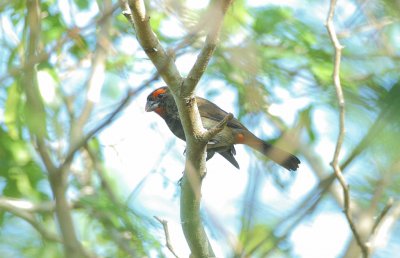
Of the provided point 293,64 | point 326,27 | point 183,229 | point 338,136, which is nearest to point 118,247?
point 183,229

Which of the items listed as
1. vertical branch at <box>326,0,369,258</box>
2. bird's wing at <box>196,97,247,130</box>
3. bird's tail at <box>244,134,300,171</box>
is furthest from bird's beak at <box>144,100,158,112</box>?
vertical branch at <box>326,0,369,258</box>

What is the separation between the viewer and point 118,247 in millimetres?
2584

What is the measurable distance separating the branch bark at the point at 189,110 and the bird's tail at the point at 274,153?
28 cm

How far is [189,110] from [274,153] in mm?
731

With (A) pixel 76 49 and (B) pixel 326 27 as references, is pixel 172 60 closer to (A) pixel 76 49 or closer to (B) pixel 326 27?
(B) pixel 326 27

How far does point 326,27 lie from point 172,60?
728mm

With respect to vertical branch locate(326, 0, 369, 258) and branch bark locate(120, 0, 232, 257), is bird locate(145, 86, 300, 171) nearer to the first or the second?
branch bark locate(120, 0, 232, 257)

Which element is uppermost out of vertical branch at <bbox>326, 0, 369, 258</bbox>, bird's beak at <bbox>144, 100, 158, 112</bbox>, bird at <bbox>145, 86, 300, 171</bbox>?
bird's beak at <bbox>144, 100, 158, 112</bbox>

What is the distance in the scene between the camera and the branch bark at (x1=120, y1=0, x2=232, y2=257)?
292 centimetres

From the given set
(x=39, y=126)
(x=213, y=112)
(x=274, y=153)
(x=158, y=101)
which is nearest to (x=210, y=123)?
(x=213, y=112)

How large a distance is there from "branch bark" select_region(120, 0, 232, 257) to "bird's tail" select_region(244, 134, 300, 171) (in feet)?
0.92

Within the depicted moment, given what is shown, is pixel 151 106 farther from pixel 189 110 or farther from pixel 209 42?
pixel 209 42

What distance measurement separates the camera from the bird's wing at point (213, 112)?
5594 millimetres

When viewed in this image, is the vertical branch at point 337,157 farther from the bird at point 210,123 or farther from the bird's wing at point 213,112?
the bird's wing at point 213,112
